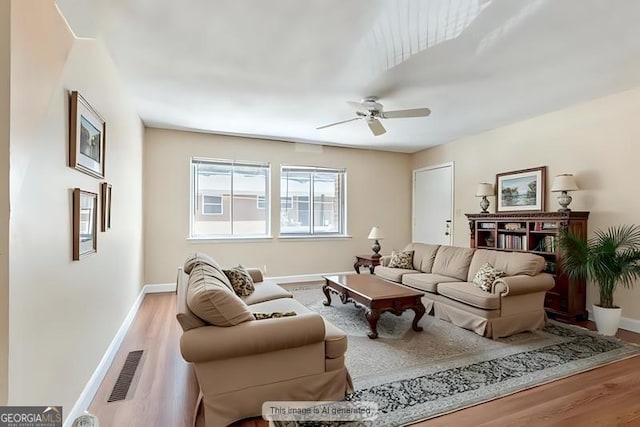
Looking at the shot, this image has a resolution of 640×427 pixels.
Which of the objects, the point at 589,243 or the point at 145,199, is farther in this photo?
the point at 145,199

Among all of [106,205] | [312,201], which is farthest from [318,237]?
[106,205]

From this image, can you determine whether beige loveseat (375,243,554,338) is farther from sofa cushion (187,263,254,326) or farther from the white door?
sofa cushion (187,263,254,326)

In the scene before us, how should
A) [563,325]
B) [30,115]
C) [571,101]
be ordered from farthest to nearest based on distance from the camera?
[571,101] < [563,325] < [30,115]

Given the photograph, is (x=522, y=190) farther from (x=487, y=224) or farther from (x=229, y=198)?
(x=229, y=198)

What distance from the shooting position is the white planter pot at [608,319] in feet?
10.7

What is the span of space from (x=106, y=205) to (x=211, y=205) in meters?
2.89

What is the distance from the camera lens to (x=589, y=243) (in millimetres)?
3822

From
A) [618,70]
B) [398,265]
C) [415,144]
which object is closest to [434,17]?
[618,70]

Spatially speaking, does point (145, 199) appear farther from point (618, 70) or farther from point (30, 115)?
point (618, 70)

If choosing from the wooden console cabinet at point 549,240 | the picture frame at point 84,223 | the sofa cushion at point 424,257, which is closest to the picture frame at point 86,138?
the picture frame at point 84,223

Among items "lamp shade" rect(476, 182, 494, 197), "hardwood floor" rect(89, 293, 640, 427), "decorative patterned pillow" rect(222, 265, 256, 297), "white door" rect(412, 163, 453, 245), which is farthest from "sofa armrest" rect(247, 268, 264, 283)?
"white door" rect(412, 163, 453, 245)

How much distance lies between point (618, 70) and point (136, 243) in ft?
18.7

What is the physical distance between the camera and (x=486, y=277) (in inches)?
138

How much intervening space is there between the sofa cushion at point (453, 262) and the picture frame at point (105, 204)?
152 inches
